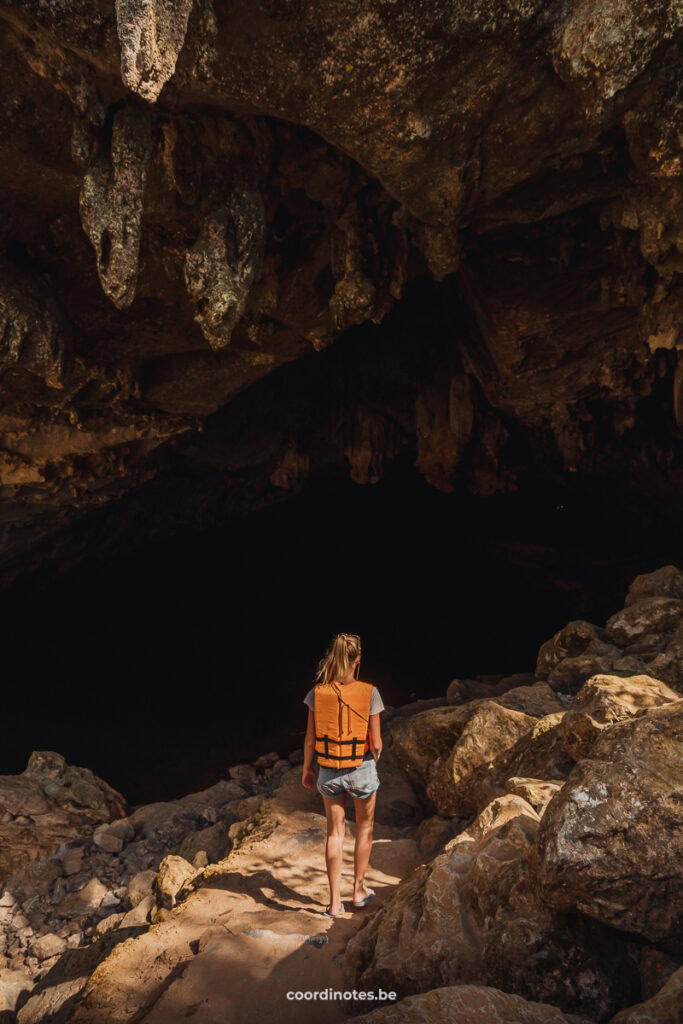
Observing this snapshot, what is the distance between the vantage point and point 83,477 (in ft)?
25.4

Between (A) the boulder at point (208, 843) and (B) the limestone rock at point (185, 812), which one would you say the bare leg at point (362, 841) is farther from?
(B) the limestone rock at point (185, 812)

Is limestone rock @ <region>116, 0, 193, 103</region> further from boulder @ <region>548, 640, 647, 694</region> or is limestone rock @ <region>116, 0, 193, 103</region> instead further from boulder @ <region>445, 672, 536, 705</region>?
boulder @ <region>445, 672, 536, 705</region>

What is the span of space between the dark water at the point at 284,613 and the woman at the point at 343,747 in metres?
6.24

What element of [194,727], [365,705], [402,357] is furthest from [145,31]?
[194,727]

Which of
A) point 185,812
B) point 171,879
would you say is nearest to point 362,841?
point 171,879

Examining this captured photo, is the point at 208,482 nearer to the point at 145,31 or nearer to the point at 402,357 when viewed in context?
the point at 402,357

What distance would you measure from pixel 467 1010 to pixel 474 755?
227 cm

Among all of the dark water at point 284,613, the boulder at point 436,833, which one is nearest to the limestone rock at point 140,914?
the boulder at point 436,833

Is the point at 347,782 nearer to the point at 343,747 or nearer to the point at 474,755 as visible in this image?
the point at 343,747

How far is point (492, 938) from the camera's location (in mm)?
2072

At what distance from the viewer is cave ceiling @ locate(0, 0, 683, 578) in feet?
10.1

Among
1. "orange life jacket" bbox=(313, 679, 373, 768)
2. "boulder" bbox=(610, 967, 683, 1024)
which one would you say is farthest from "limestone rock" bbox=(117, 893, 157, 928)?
"boulder" bbox=(610, 967, 683, 1024)

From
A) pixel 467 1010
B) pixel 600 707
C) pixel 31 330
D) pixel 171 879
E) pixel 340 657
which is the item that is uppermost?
pixel 31 330

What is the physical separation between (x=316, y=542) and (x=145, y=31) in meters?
14.2
